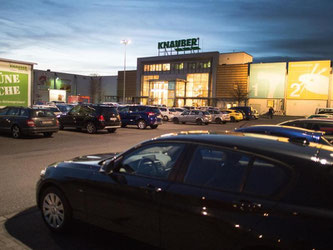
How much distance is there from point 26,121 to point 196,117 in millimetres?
18619

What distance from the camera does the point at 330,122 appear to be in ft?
31.6

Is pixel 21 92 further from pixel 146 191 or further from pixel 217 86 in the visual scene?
pixel 217 86

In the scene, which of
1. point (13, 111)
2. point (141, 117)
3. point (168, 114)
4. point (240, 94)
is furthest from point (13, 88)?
point (240, 94)

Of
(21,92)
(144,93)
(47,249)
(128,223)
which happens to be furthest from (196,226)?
(144,93)

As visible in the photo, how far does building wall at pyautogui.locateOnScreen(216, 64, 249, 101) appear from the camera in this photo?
63931mm

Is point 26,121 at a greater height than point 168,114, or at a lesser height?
greater

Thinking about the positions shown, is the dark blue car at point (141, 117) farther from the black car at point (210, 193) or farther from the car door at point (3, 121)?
the black car at point (210, 193)

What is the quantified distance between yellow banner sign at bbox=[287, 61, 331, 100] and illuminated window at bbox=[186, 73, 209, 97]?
18.6 m

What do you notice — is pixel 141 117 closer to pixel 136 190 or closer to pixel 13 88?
pixel 13 88

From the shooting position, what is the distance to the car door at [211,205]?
2.68m

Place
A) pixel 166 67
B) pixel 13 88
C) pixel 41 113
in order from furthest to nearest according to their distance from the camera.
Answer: pixel 166 67 → pixel 13 88 → pixel 41 113

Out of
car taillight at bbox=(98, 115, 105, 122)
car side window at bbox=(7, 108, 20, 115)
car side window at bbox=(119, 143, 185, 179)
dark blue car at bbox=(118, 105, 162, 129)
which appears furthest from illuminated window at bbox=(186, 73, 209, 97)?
car side window at bbox=(119, 143, 185, 179)

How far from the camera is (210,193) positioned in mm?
2938

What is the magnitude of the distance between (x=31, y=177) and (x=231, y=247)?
230 inches
